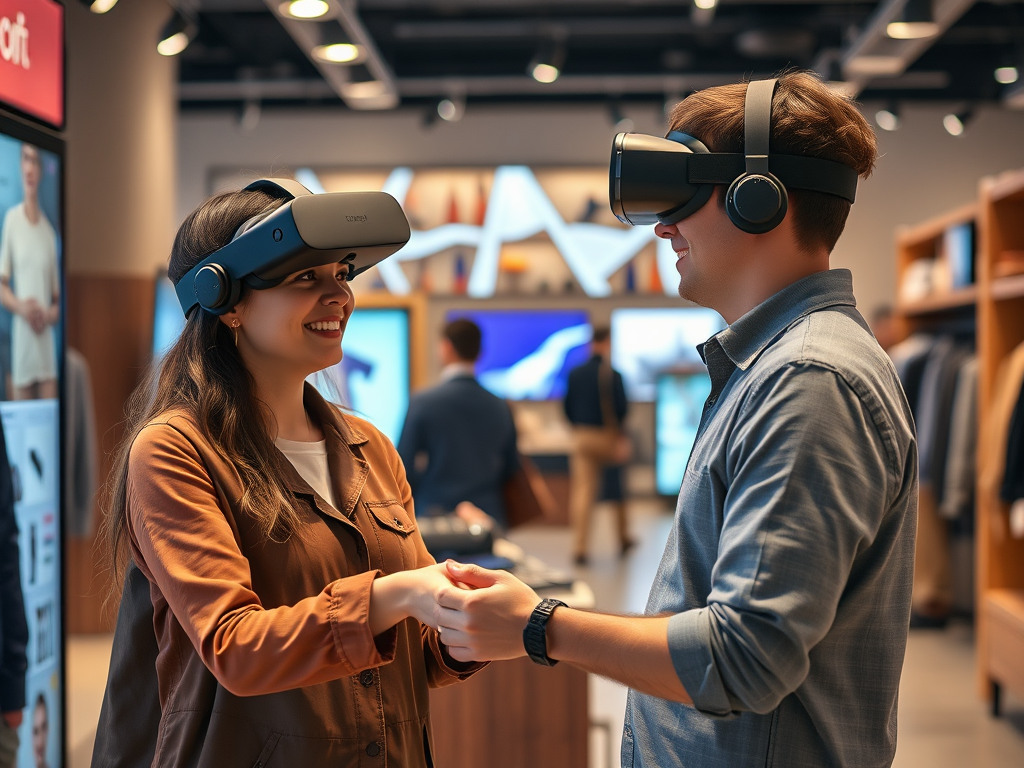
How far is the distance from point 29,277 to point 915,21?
496cm

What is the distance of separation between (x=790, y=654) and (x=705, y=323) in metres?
9.49

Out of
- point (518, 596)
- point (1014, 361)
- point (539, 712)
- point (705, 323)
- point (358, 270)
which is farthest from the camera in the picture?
point (705, 323)

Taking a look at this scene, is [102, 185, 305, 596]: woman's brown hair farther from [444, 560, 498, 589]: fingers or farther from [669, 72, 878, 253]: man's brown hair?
A: [669, 72, 878, 253]: man's brown hair

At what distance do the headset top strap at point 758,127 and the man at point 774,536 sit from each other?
2cm

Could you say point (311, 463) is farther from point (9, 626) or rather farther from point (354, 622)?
point (9, 626)

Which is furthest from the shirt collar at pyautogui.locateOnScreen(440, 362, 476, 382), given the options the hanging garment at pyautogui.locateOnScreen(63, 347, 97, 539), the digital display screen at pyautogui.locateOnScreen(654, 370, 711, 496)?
the digital display screen at pyautogui.locateOnScreen(654, 370, 711, 496)

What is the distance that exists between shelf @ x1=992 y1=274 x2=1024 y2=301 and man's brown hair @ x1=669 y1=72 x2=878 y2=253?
11.2 ft

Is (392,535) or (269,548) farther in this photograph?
(392,535)

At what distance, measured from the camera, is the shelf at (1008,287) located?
4323 millimetres

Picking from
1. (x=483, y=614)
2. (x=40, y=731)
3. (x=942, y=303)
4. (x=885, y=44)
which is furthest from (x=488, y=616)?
(x=885, y=44)

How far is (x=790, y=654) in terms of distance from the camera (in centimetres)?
111

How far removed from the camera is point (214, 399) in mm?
1515

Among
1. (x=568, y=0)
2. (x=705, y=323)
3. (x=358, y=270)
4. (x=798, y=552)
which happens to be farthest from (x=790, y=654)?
(x=705, y=323)

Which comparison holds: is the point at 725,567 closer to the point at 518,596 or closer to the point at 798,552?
the point at 798,552
